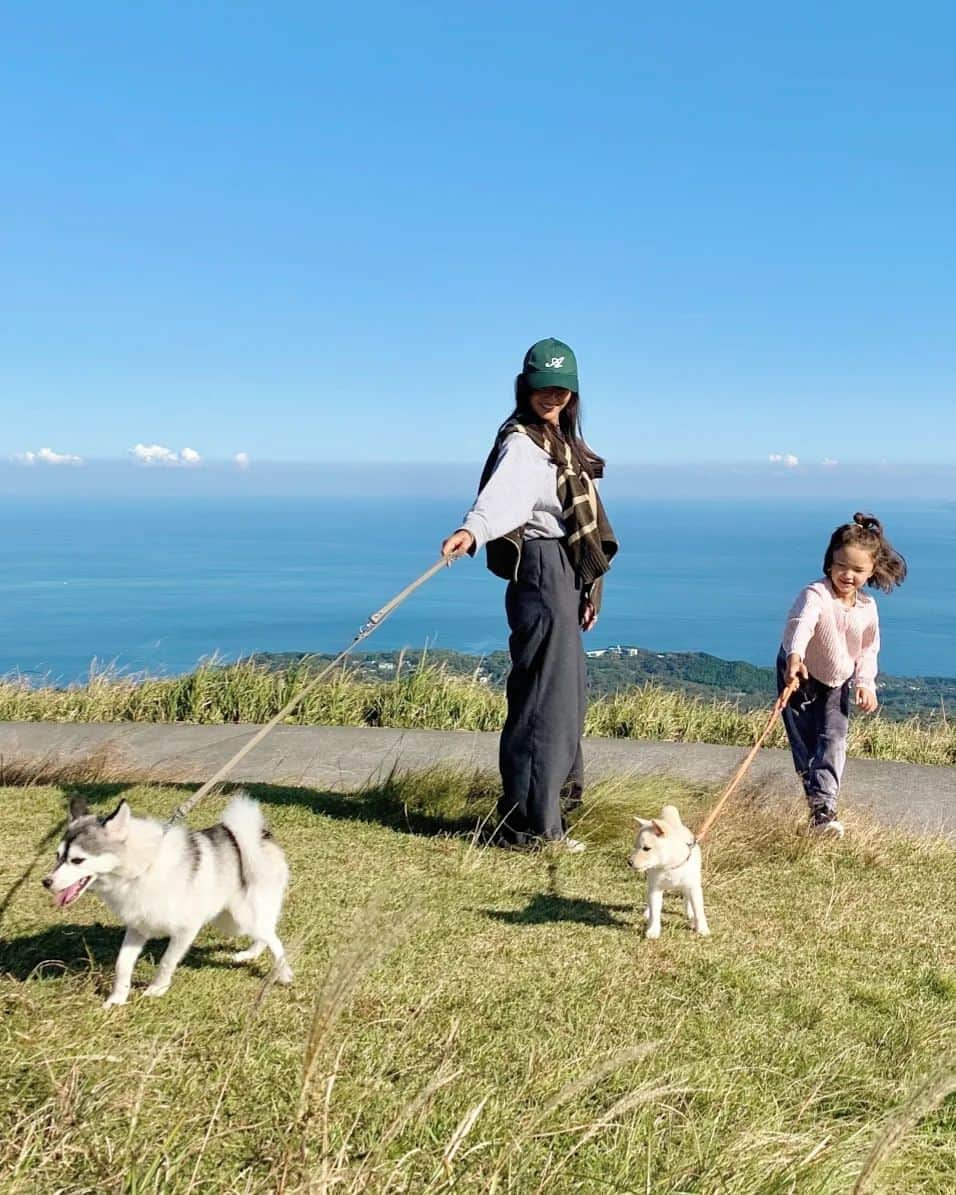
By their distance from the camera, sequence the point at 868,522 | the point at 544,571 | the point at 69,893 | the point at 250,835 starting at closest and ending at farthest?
the point at 69,893
the point at 250,835
the point at 544,571
the point at 868,522

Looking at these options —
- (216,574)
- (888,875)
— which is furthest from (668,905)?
(216,574)

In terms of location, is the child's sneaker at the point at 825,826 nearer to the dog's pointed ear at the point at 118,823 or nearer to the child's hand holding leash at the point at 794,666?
the child's hand holding leash at the point at 794,666

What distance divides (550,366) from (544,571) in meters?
1.01

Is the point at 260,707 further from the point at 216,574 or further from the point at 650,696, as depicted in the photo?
the point at 216,574

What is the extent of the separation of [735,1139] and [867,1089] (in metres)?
0.70

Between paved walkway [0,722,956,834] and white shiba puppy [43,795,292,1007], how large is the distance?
2.85 meters

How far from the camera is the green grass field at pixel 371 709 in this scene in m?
9.34

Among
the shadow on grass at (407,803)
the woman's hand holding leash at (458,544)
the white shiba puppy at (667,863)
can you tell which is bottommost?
the shadow on grass at (407,803)

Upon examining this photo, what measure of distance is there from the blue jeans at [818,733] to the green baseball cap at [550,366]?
2.24 metres

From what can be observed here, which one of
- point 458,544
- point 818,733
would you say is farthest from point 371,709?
point 458,544

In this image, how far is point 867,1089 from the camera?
3.14 metres

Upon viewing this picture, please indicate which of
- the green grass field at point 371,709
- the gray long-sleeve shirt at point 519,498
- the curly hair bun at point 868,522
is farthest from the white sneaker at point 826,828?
the green grass field at point 371,709

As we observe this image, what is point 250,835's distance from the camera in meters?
3.56

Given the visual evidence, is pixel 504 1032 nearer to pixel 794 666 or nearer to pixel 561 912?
pixel 561 912
